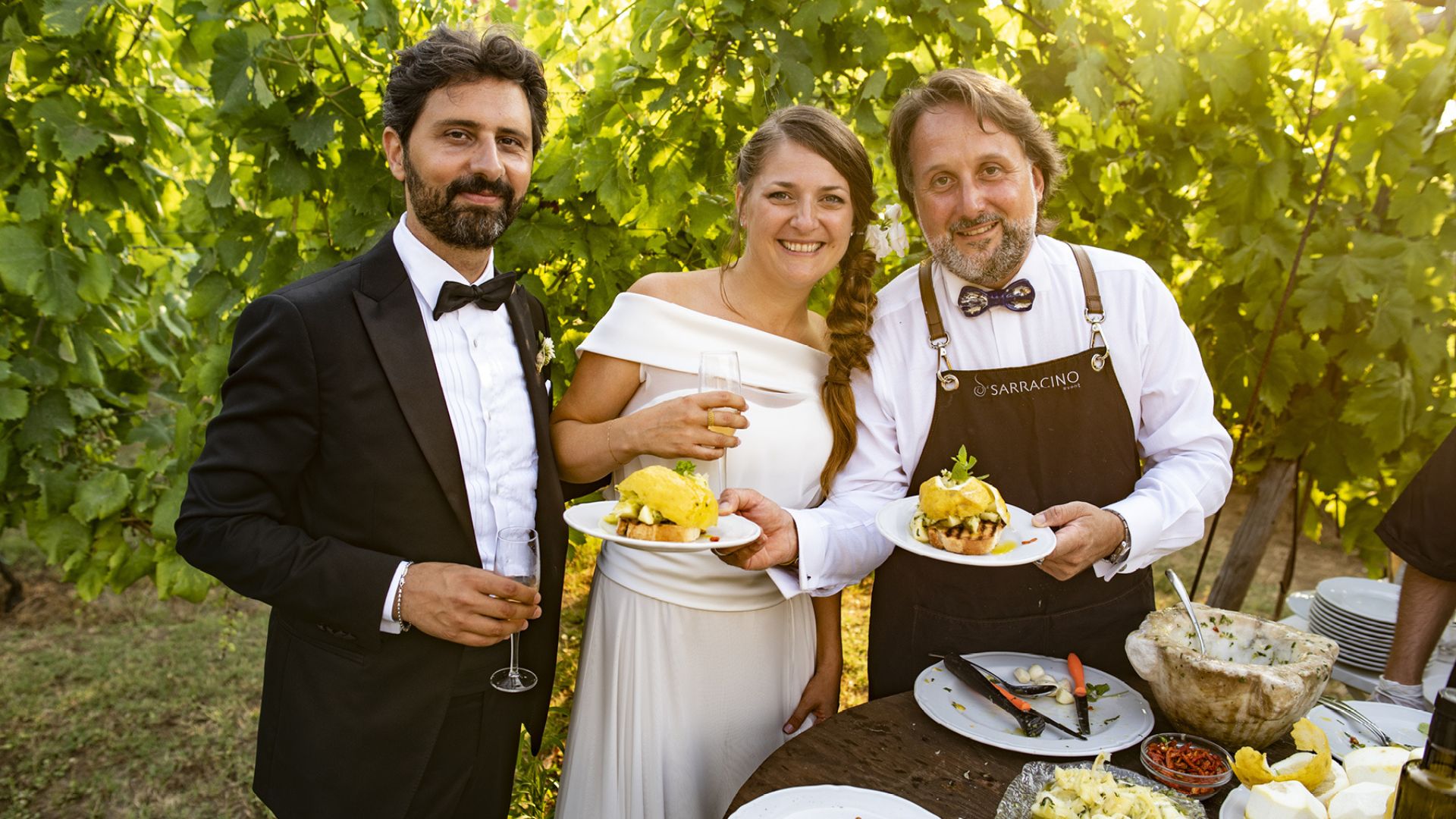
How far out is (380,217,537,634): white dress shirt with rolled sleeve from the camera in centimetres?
237

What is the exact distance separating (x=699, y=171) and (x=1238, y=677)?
8.11 feet

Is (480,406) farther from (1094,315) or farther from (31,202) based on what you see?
(31,202)

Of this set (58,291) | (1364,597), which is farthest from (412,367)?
(1364,597)

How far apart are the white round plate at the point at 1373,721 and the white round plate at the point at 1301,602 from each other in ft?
7.35

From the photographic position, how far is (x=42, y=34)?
3350 mm

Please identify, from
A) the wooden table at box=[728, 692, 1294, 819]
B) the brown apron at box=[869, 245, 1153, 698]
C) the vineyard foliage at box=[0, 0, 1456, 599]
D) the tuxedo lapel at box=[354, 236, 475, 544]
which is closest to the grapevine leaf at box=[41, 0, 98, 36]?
the vineyard foliage at box=[0, 0, 1456, 599]

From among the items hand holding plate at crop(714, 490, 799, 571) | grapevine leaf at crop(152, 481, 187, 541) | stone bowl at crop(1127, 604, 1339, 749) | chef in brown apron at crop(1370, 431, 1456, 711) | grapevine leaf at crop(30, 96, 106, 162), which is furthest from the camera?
grapevine leaf at crop(152, 481, 187, 541)

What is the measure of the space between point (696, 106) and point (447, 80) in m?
1.14

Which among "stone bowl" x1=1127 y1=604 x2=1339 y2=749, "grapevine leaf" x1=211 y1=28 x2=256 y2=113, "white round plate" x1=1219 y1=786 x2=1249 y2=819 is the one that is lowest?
"white round plate" x1=1219 y1=786 x2=1249 y2=819

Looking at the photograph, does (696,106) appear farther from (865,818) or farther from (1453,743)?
(1453,743)

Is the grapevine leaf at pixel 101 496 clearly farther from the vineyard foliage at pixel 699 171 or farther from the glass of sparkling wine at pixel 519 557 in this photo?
the glass of sparkling wine at pixel 519 557

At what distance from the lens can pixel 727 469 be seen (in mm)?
2824

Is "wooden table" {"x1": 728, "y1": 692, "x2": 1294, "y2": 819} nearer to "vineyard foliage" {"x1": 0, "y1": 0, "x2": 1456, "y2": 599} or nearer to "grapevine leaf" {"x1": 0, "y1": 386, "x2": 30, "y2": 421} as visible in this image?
"vineyard foliage" {"x1": 0, "y1": 0, "x2": 1456, "y2": 599}

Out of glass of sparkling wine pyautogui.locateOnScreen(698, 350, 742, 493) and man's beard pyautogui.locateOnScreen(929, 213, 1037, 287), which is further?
man's beard pyautogui.locateOnScreen(929, 213, 1037, 287)
